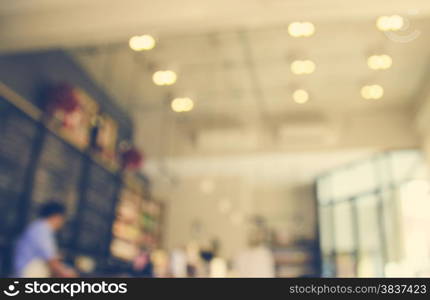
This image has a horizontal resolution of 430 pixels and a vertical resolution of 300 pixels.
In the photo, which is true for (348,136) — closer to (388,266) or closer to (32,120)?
(32,120)

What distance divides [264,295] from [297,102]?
6.05 metres

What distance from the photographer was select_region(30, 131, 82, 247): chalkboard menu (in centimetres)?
462

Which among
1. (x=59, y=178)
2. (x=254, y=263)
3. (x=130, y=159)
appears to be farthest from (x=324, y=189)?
(x=59, y=178)

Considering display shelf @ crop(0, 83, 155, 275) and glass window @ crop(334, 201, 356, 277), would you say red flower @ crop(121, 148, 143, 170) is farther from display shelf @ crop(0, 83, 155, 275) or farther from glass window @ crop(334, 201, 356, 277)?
glass window @ crop(334, 201, 356, 277)

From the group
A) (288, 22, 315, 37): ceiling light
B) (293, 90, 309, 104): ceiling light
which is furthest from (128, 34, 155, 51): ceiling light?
(293, 90, 309, 104): ceiling light

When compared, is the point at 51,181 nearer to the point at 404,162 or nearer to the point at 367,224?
the point at 404,162

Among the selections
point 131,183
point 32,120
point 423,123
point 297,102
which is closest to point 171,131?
point 131,183

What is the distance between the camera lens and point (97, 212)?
230 inches

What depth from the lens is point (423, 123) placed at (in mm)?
6531

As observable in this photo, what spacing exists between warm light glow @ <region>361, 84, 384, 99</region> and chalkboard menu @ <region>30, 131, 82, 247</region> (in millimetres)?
4052

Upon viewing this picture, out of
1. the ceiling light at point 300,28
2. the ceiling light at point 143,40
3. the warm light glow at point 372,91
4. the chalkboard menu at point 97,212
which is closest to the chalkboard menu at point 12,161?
the chalkboard menu at point 97,212

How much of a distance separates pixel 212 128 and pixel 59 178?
305 cm

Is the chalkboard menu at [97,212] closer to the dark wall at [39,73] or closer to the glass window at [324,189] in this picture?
the dark wall at [39,73]

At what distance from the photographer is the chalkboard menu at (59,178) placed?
4.62 metres
